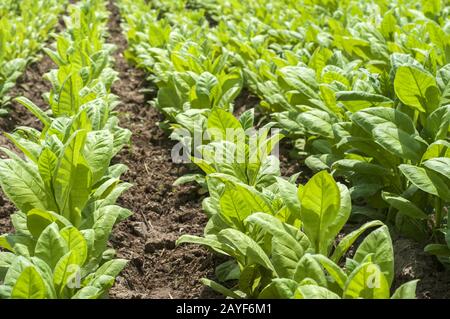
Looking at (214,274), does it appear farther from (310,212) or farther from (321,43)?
(321,43)

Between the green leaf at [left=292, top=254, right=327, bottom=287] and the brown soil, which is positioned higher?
the green leaf at [left=292, top=254, right=327, bottom=287]

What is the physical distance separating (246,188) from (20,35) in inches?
178

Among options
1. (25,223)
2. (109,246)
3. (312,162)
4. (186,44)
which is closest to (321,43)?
(186,44)

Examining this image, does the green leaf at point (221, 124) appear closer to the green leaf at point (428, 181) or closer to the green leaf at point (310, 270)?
the green leaf at point (428, 181)

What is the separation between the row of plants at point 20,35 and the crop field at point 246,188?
51cm

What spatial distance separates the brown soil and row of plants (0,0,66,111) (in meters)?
1.01

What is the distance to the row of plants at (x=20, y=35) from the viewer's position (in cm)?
525

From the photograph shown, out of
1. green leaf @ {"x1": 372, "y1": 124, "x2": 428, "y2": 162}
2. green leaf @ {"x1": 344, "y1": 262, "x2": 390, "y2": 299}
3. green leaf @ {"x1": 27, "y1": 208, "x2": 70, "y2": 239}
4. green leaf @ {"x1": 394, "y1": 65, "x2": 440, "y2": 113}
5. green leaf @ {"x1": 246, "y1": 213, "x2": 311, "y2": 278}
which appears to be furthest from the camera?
green leaf @ {"x1": 394, "y1": 65, "x2": 440, "y2": 113}

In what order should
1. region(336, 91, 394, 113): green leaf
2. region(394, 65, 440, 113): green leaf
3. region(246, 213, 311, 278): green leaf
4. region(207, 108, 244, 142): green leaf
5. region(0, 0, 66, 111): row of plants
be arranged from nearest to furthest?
1. region(246, 213, 311, 278): green leaf
2. region(394, 65, 440, 113): green leaf
3. region(336, 91, 394, 113): green leaf
4. region(207, 108, 244, 142): green leaf
5. region(0, 0, 66, 111): row of plants

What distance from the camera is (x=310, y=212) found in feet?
7.85

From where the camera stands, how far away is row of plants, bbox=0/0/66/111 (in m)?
5.25

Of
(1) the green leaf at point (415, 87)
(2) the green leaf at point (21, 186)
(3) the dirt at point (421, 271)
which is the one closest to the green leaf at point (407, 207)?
(3) the dirt at point (421, 271)

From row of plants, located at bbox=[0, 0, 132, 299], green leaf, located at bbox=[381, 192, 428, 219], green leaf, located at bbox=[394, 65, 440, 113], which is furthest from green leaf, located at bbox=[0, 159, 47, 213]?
green leaf, located at bbox=[394, 65, 440, 113]

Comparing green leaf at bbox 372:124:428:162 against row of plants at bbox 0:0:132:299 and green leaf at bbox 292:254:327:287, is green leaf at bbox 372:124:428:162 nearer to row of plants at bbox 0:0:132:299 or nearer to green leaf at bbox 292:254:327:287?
green leaf at bbox 292:254:327:287
